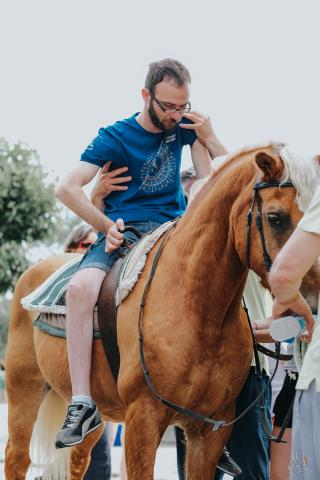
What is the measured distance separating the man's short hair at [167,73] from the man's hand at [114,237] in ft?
2.83

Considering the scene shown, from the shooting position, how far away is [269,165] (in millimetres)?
3990

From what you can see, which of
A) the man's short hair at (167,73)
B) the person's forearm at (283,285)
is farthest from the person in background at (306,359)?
the man's short hair at (167,73)

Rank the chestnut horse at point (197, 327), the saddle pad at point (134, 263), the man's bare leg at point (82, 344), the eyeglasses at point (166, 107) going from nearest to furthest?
the chestnut horse at point (197, 327)
the saddle pad at point (134, 263)
the man's bare leg at point (82, 344)
the eyeglasses at point (166, 107)

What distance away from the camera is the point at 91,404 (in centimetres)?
495

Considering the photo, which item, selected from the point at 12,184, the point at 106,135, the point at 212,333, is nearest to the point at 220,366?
the point at 212,333

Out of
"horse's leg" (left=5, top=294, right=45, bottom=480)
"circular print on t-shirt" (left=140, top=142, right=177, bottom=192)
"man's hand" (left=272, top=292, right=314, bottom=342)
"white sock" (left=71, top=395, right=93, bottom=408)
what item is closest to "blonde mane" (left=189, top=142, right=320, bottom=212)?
"man's hand" (left=272, top=292, right=314, bottom=342)

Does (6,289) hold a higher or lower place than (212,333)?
lower

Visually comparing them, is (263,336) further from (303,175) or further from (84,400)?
(303,175)

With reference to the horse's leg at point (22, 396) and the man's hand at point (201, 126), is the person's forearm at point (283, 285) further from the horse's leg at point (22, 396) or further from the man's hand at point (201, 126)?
the horse's leg at point (22, 396)

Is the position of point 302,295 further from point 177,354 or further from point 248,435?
point 248,435

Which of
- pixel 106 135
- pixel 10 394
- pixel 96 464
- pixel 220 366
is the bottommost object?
pixel 96 464

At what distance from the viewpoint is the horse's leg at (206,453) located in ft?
15.2

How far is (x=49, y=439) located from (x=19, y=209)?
25.3 metres

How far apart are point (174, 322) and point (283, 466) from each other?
4.79 ft
